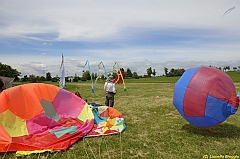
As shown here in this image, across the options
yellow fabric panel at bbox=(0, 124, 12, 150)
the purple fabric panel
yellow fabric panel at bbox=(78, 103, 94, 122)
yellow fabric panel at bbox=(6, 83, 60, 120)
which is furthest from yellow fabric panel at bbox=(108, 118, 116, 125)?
yellow fabric panel at bbox=(0, 124, 12, 150)

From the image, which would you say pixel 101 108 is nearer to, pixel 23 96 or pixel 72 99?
pixel 72 99

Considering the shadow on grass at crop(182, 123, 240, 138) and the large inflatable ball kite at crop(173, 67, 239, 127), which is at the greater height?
the large inflatable ball kite at crop(173, 67, 239, 127)

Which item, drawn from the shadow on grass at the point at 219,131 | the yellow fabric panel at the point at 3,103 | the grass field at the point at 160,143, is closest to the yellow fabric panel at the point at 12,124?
the yellow fabric panel at the point at 3,103

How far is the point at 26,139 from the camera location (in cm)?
595

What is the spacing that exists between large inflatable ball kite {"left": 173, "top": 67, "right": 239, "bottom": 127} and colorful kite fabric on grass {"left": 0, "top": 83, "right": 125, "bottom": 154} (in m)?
2.38

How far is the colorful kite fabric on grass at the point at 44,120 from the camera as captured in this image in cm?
576

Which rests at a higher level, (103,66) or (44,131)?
(103,66)

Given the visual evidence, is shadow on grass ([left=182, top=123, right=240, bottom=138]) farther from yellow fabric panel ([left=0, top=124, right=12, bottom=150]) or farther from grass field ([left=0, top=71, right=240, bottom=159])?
yellow fabric panel ([left=0, top=124, right=12, bottom=150])

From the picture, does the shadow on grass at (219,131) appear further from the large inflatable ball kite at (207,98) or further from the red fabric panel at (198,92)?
the red fabric panel at (198,92)

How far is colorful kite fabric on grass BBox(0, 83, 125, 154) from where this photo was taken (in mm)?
5762

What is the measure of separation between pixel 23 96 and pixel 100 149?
3.07 m

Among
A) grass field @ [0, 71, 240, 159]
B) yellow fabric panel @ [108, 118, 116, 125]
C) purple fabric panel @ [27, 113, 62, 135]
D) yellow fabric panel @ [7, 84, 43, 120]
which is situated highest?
yellow fabric panel @ [7, 84, 43, 120]

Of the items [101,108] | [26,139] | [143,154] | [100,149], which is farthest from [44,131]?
[143,154]

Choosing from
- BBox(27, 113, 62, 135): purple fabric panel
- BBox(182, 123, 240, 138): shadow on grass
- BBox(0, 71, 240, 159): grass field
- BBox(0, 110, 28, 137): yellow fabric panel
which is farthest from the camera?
BBox(182, 123, 240, 138): shadow on grass
